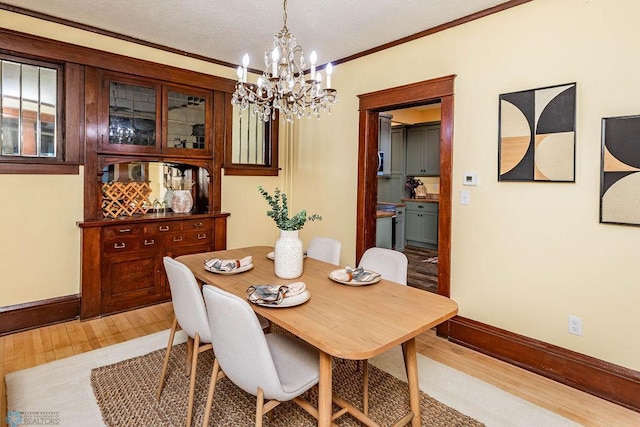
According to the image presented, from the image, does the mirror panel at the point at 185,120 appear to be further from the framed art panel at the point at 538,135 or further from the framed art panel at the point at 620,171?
the framed art panel at the point at 620,171

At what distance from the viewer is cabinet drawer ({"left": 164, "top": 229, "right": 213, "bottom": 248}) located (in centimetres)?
379

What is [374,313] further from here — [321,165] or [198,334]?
[321,165]

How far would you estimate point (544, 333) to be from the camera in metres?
2.58

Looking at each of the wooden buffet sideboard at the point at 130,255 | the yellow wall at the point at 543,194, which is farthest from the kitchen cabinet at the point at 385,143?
the wooden buffet sideboard at the point at 130,255

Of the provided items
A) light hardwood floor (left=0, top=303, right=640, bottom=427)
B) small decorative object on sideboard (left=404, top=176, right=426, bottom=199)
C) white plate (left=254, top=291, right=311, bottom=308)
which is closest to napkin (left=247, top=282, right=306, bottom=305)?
white plate (left=254, top=291, right=311, bottom=308)

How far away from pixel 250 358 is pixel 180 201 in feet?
9.98

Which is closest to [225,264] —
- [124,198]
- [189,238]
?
[189,238]

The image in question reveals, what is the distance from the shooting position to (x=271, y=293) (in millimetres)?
1775

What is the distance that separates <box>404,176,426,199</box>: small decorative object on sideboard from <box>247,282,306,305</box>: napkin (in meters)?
5.80

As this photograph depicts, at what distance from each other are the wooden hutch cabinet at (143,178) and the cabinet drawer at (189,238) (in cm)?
1

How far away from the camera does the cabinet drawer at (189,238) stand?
379cm

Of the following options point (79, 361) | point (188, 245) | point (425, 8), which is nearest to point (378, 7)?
point (425, 8)

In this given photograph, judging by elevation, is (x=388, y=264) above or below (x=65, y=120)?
below

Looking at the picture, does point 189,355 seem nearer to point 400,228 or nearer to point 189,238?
point 189,238
